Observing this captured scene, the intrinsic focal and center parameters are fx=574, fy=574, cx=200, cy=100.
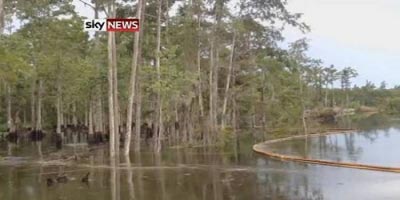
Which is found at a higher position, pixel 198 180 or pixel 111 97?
pixel 111 97

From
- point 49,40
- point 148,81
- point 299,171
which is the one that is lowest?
point 299,171

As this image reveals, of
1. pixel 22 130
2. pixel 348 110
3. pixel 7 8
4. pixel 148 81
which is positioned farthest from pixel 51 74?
pixel 348 110

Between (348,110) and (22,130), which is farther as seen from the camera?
(348,110)

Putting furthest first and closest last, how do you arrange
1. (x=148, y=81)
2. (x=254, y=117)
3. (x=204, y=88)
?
(x=254, y=117) < (x=204, y=88) < (x=148, y=81)

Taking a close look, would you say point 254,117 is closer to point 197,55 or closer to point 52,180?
point 197,55

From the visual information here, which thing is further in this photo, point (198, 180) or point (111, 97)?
point (111, 97)

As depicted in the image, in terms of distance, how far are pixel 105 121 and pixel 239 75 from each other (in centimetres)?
1094

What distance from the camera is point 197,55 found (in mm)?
33250

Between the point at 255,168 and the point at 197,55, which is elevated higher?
the point at 197,55

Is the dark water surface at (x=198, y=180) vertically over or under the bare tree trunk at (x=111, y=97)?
under

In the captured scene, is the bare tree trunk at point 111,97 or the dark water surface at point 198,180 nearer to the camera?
the dark water surface at point 198,180

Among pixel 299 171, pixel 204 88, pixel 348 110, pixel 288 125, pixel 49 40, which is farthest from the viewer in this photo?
pixel 348 110

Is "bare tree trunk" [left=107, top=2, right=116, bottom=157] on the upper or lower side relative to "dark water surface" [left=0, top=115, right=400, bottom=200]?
upper

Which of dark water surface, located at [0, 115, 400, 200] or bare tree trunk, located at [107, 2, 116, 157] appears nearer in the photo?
dark water surface, located at [0, 115, 400, 200]
